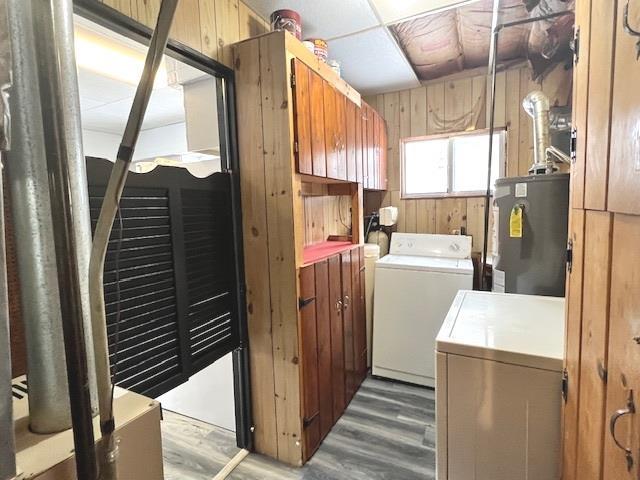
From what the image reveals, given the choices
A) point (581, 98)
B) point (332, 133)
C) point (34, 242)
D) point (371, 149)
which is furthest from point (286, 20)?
point (34, 242)

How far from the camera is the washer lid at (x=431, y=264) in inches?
98.2

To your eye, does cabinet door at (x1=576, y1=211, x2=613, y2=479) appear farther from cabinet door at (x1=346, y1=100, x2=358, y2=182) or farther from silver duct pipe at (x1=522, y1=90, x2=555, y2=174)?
cabinet door at (x1=346, y1=100, x2=358, y2=182)

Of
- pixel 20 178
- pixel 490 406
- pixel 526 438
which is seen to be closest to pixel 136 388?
pixel 20 178

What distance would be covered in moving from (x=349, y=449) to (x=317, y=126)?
186 cm

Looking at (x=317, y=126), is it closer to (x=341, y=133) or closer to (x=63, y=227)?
(x=341, y=133)

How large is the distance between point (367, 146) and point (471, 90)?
3.63 ft

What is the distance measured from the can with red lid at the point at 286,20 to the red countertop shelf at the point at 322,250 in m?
1.19

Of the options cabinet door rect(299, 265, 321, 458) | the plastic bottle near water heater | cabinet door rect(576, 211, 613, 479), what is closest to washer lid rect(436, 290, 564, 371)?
cabinet door rect(576, 211, 613, 479)

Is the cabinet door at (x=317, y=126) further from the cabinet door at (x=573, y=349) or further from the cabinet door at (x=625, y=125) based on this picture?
the cabinet door at (x=625, y=125)

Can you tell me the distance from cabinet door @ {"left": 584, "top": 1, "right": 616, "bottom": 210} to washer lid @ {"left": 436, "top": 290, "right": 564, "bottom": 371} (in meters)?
0.52

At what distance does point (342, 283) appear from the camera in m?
2.30

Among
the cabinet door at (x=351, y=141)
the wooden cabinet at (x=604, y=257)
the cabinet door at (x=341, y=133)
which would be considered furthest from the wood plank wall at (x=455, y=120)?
the wooden cabinet at (x=604, y=257)

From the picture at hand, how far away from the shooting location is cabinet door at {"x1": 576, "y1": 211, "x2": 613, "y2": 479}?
69cm

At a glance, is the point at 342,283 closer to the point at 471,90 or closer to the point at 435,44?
the point at 435,44
